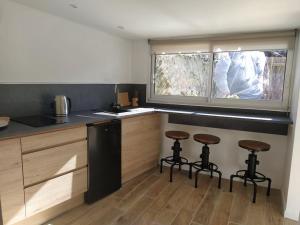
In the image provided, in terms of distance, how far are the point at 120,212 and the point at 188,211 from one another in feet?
2.33

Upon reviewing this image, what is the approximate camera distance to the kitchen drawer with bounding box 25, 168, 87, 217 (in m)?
1.82

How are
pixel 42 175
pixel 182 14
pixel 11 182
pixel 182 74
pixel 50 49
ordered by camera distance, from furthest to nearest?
pixel 182 74
pixel 50 49
pixel 182 14
pixel 42 175
pixel 11 182

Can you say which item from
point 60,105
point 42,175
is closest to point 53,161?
point 42,175

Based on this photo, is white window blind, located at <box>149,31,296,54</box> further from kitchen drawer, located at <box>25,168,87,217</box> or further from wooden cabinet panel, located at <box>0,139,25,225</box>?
wooden cabinet panel, located at <box>0,139,25,225</box>

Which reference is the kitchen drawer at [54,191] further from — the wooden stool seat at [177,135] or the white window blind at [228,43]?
the white window blind at [228,43]

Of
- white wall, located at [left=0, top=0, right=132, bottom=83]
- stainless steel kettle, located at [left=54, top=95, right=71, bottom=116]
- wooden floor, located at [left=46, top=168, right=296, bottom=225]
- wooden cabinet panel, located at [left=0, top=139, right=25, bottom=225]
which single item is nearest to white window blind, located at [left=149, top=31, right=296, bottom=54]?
white wall, located at [left=0, top=0, right=132, bottom=83]

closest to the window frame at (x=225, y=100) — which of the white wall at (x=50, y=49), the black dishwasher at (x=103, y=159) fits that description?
the white wall at (x=50, y=49)

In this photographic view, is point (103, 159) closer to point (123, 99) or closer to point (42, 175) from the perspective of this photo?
point (42, 175)

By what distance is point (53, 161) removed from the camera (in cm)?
194

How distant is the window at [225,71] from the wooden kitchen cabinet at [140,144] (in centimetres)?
62

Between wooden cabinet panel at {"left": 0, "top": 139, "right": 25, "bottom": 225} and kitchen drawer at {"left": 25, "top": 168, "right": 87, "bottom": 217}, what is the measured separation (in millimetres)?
69

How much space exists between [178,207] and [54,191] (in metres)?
1.28

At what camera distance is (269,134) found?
283 centimetres

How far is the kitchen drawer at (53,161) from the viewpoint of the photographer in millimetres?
1773
